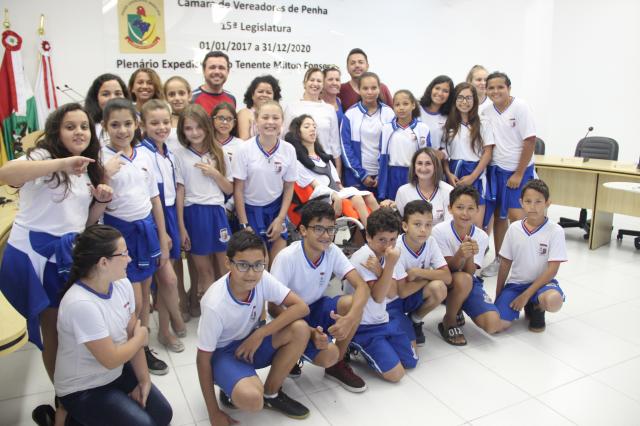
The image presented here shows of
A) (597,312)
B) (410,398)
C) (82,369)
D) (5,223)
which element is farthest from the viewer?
(597,312)

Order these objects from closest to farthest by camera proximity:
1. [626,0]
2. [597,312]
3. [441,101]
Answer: [597,312], [441,101], [626,0]

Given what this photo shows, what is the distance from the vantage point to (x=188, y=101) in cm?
327

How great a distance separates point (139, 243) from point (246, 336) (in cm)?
73

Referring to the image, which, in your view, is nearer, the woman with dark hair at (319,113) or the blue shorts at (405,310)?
the blue shorts at (405,310)

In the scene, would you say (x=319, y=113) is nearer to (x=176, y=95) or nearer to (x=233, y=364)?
(x=176, y=95)

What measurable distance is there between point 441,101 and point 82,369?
3.01m

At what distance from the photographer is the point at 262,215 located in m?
3.15

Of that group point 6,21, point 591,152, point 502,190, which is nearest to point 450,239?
point 502,190

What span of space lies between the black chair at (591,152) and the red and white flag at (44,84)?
5066 millimetres

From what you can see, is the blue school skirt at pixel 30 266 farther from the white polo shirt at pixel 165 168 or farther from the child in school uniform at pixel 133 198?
the white polo shirt at pixel 165 168

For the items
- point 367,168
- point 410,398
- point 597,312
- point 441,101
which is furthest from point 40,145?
point 597,312

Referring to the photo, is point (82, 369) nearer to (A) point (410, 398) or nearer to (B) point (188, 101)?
(A) point (410, 398)

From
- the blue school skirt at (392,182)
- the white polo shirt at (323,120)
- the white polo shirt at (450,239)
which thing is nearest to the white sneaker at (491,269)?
the blue school skirt at (392,182)

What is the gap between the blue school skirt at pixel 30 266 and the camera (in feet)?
6.50
